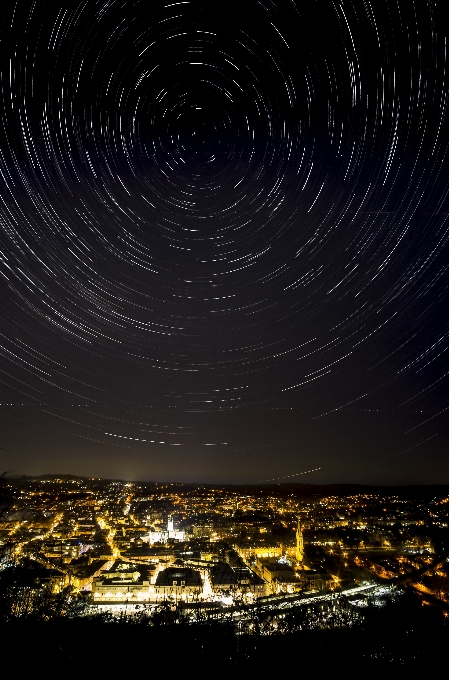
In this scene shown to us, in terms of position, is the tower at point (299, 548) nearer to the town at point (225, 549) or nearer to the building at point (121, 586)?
the town at point (225, 549)

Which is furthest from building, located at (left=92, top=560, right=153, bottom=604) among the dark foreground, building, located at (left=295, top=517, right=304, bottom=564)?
building, located at (left=295, top=517, right=304, bottom=564)

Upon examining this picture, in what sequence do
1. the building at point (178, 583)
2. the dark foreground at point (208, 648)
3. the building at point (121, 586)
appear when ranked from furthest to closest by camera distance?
the building at point (178, 583)
the building at point (121, 586)
the dark foreground at point (208, 648)

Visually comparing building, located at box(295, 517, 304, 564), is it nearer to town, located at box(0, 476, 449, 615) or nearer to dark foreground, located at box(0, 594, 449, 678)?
town, located at box(0, 476, 449, 615)

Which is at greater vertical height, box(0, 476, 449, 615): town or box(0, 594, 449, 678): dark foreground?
box(0, 594, 449, 678): dark foreground

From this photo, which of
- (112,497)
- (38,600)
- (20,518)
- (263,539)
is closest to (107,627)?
(38,600)

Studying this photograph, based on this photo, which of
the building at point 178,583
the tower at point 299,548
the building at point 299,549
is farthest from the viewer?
the tower at point 299,548

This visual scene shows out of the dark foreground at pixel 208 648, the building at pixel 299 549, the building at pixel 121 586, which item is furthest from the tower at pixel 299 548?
the dark foreground at pixel 208 648

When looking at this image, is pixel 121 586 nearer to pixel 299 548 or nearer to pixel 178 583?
pixel 178 583

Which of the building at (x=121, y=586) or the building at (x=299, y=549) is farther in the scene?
the building at (x=299, y=549)
